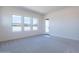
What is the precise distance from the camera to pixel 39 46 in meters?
2.36

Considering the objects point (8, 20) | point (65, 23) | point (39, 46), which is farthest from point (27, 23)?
point (65, 23)

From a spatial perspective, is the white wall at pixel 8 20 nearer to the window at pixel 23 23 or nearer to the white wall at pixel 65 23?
the window at pixel 23 23

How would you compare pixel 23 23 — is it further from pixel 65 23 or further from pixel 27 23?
pixel 65 23

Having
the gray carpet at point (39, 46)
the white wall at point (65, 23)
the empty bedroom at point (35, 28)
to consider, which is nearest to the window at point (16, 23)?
the empty bedroom at point (35, 28)

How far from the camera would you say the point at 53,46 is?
7.72 feet

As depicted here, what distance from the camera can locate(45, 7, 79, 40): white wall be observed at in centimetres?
232

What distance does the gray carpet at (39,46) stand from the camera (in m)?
2.33

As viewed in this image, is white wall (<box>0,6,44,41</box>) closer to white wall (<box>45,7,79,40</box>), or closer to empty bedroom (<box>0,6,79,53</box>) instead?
empty bedroom (<box>0,6,79,53</box>)

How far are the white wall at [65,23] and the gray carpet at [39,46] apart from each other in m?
0.12

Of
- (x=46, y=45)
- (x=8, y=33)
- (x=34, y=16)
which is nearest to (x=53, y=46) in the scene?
(x=46, y=45)

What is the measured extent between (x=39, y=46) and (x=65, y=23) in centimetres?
72

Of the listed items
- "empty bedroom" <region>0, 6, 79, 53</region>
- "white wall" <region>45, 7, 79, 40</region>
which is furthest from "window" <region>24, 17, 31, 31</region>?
"white wall" <region>45, 7, 79, 40</region>
